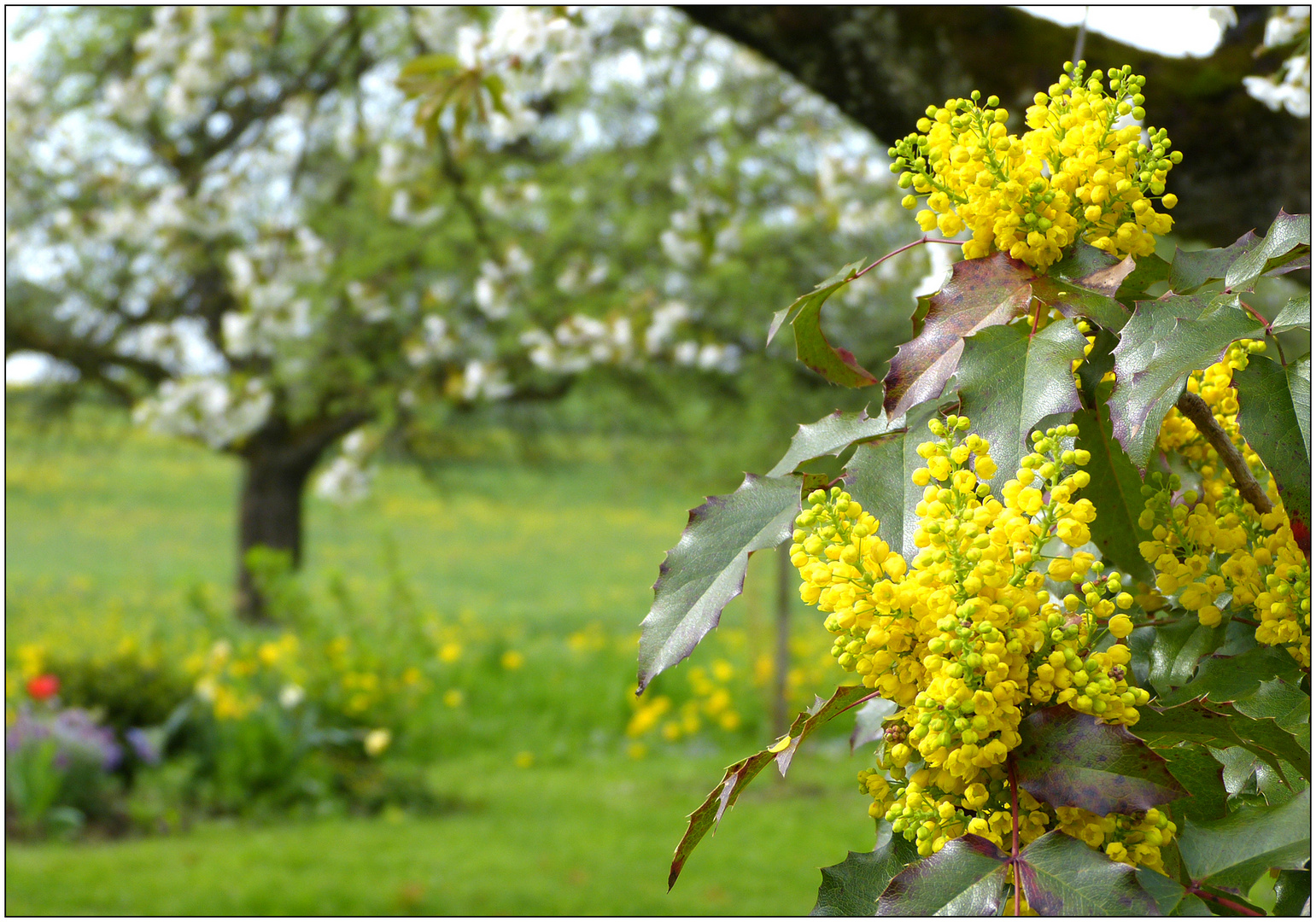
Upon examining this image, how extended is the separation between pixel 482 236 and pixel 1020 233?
2.64 m

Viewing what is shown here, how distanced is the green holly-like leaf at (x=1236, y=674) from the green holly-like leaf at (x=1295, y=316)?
219mm

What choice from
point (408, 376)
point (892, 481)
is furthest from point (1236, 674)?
point (408, 376)

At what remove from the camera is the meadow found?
320 centimetres

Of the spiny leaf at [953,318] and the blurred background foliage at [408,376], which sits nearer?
the spiny leaf at [953,318]

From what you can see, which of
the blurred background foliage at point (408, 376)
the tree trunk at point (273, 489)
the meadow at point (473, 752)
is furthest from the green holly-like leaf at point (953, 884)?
the tree trunk at point (273, 489)

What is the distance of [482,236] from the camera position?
10.3ft

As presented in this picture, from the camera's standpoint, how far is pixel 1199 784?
0.64 meters

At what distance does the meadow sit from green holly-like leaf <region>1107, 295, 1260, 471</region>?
2880 mm

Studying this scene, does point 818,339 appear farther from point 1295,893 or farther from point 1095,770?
point 1295,893

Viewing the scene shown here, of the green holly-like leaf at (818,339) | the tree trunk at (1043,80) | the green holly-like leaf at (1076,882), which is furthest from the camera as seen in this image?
the tree trunk at (1043,80)

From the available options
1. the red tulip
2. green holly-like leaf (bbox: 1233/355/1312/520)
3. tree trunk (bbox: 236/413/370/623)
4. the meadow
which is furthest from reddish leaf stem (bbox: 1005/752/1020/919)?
tree trunk (bbox: 236/413/370/623)

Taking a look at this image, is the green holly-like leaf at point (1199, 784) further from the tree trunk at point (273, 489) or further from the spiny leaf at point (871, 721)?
the tree trunk at point (273, 489)

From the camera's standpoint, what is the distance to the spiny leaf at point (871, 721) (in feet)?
2.80

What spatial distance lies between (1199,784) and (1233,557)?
0.16 m
